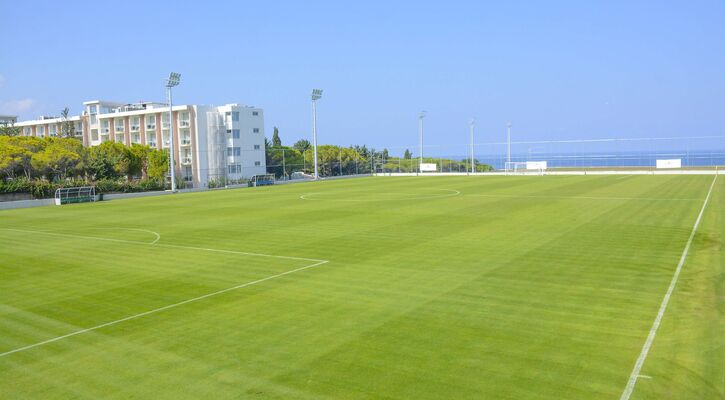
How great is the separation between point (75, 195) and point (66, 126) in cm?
4722

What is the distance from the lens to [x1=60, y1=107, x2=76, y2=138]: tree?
81625 millimetres

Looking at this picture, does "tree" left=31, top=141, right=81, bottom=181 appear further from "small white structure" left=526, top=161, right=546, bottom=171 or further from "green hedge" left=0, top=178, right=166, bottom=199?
→ "small white structure" left=526, top=161, right=546, bottom=171

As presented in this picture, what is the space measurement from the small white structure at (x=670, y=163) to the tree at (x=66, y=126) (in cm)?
7668

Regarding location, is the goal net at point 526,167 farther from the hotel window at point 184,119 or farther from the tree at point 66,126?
the tree at point 66,126

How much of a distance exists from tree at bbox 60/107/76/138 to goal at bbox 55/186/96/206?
43643 millimetres

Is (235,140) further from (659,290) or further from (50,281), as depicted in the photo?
(659,290)

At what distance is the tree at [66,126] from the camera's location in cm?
8162

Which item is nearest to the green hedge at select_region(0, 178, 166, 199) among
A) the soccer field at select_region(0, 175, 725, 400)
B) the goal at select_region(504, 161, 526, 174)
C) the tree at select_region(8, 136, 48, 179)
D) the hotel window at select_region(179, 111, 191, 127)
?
the tree at select_region(8, 136, 48, 179)

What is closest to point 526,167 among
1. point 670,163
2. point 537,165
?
point 537,165

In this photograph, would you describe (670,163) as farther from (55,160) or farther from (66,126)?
(66,126)

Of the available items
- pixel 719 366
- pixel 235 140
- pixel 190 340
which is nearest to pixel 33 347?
pixel 190 340

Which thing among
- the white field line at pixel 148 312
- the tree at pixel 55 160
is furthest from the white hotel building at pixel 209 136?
the white field line at pixel 148 312

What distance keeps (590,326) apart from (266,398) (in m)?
5.35

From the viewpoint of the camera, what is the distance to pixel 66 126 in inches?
3226
